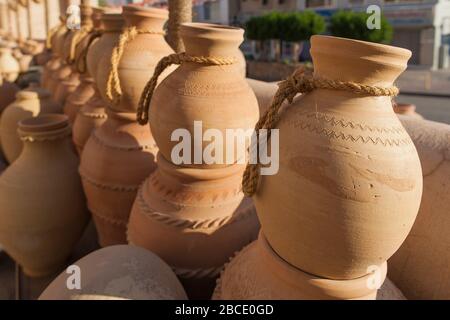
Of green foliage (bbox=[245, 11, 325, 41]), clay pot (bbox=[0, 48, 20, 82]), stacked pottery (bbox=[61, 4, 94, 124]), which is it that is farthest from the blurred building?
stacked pottery (bbox=[61, 4, 94, 124])

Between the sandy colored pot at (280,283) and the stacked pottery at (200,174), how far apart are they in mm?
287

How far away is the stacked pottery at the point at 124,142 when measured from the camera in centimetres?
239

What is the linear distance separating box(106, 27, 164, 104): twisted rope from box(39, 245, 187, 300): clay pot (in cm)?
104

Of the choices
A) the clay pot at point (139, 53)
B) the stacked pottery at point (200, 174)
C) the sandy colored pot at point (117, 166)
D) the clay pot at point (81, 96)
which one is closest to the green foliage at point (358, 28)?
the clay pot at point (81, 96)

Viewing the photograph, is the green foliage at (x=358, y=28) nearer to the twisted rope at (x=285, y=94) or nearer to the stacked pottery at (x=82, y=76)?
the stacked pottery at (x=82, y=76)

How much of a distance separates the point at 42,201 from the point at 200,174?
1.31 m

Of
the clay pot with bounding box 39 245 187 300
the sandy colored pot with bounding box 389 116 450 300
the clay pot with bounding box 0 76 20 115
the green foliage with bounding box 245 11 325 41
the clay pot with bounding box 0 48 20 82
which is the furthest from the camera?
the green foliage with bounding box 245 11 325 41

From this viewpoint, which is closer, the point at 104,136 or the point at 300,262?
the point at 300,262

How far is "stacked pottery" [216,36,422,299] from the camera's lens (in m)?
1.12

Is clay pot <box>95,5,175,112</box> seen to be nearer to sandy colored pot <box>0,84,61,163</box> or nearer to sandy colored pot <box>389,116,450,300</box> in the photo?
sandy colored pot <box>389,116,450,300</box>

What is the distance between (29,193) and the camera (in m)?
2.63

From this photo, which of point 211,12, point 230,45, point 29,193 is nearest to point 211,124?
point 230,45

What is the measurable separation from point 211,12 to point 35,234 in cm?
2391
